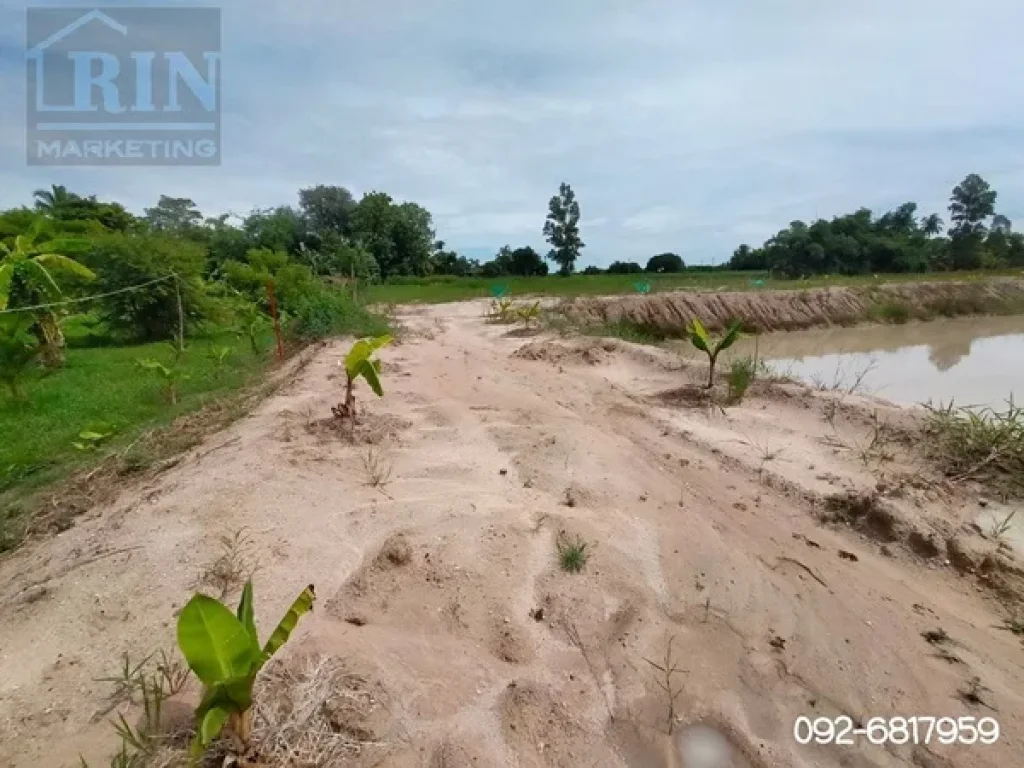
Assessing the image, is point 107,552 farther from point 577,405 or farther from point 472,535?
point 577,405

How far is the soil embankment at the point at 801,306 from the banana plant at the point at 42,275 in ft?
31.3

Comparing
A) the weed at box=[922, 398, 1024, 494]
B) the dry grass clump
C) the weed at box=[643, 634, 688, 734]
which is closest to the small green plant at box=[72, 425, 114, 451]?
the dry grass clump

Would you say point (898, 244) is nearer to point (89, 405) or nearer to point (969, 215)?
point (969, 215)

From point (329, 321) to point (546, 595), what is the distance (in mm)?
8109

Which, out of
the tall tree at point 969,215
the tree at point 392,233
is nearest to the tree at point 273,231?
the tree at point 392,233

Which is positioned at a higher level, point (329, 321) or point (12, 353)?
point (329, 321)

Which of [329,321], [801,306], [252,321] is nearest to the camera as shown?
[329,321]

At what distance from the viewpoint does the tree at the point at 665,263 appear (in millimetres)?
44500

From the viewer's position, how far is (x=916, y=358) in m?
12.2

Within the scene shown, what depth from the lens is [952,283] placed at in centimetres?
2114

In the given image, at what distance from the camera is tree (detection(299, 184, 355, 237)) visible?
107 ft

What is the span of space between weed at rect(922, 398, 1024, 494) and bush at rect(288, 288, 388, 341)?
23.5ft

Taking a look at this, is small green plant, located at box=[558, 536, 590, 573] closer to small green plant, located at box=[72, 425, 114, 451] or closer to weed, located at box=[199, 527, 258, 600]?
weed, located at box=[199, 527, 258, 600]

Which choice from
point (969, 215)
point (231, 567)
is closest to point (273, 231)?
point (231, 567)
